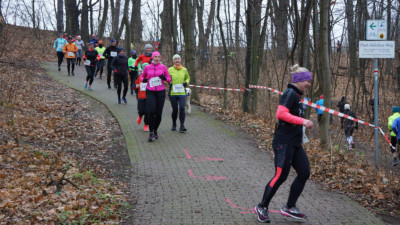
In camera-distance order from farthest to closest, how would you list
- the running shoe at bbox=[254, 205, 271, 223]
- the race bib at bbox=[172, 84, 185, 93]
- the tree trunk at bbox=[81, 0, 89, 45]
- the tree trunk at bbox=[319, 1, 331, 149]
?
the tree trunk at bbox=[81, 0, 89, 45], the race bib at bbox=[172, 84, 185, 93], the tree trunk at bbox=[319, 1, 331, 149], the running shoe at bbox=[254, 205, 271, 223]

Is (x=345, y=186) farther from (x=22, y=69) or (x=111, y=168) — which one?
(x=22, y=69)

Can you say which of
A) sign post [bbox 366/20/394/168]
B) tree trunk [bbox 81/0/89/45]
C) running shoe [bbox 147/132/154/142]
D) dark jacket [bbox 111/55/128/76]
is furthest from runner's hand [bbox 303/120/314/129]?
tree trunk [bbox 81/0/89/45]

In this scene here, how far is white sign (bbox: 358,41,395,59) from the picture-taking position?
8.95 m

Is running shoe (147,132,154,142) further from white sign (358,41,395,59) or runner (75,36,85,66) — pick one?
runner (75,36,85,66)

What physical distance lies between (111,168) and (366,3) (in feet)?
46.8

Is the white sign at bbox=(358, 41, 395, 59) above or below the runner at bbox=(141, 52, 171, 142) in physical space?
above

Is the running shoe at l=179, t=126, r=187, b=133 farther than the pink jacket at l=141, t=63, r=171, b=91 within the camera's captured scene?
Yes

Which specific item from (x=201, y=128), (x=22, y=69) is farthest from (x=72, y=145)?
(x=22, y=69)

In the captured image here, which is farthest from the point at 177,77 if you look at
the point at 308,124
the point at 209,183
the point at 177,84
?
the point at 308,124

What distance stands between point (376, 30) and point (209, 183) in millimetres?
5082

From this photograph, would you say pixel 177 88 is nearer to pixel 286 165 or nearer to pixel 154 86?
pixel 154 86

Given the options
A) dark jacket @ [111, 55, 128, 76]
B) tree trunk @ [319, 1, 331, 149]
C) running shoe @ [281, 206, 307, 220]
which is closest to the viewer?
running shoe @ [281, 206, 307, 220]

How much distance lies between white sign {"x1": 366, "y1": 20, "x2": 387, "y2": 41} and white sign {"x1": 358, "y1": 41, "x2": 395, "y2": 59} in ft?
0.34

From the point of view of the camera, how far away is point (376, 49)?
8.99 metres
